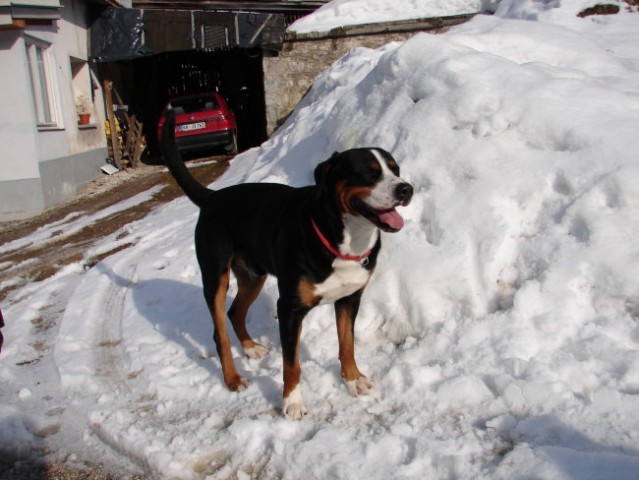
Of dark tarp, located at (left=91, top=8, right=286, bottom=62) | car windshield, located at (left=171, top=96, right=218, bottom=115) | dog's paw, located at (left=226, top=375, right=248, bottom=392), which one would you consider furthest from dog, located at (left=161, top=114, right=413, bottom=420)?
car windshield, located at (left=171, top=96, right=218, bottom=115)

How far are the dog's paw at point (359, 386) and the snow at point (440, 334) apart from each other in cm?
9

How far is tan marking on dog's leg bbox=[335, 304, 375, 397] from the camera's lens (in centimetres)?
302

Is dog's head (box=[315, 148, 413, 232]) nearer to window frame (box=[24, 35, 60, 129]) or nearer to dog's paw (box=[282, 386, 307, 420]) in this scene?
dog's paw (box=[282, 386, 307, 420])

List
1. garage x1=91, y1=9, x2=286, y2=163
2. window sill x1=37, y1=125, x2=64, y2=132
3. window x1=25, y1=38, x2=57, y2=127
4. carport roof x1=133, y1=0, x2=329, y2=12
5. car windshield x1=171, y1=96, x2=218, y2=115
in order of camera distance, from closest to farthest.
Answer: window sill x1=37, y1=125, x2=64, y2=132, window x1=25, y1=38, x2=57, y2=127, garage x1=91, y1=9, x2=286, y2=163, car windshield x1=171, y1=96, x2=218, y2=115, carport roof x1=133, y1=0, x2=329, y2=12

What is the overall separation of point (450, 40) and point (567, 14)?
3.62 meters

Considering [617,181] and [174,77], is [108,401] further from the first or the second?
[174,77]

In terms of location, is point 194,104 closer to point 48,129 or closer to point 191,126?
point 191,126

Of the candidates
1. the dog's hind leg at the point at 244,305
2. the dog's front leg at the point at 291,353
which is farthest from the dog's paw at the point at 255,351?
the dog's front leg at the point at 291,353

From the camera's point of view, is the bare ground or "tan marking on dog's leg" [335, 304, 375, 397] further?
the bare ground

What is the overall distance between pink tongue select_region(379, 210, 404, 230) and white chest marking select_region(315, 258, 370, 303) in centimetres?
35

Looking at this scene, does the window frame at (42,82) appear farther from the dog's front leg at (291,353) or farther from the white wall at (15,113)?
the dog's front leg at (291,353)

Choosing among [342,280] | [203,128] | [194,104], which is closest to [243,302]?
[342,280]

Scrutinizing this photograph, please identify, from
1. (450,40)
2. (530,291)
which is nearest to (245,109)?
(450,40)

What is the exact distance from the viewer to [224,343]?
3.32 m
